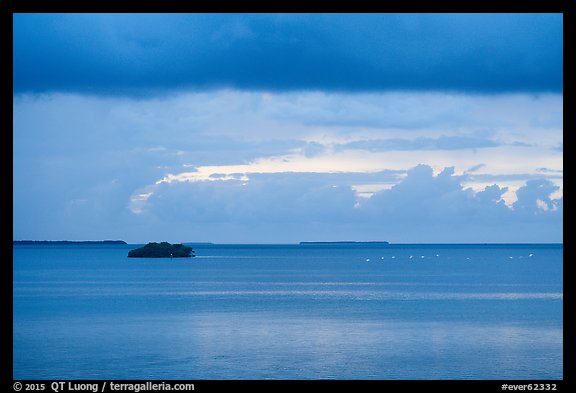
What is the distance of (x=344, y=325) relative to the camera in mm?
36438

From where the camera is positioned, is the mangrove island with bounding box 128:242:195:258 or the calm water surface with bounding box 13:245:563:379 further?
the mangrove island with bounding box 128:242:195:258

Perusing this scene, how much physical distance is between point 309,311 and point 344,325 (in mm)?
6809

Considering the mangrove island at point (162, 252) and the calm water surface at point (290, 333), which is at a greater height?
the mangrove island at point (162, 252)

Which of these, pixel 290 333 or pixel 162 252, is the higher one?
pixel 162 252

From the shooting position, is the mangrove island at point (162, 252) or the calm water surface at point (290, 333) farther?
the mangrove island at point (162, 252)

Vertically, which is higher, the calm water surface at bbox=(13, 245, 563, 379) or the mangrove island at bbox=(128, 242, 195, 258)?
the mangrove island at bbox=(128, 242, 195, 258)

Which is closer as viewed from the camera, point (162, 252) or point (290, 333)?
point (290, 333)
